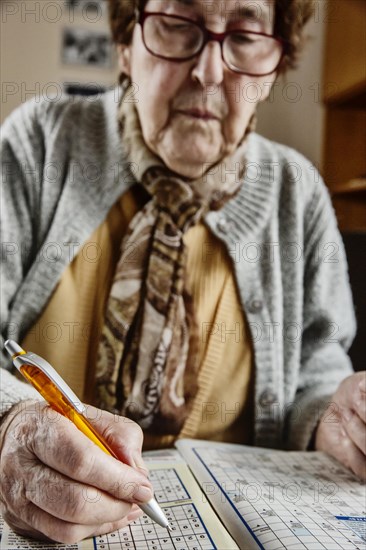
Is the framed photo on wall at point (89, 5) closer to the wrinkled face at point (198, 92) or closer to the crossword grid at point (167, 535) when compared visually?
the wrinkled face at point (198, 92)

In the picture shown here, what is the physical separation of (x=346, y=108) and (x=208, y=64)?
0.60m

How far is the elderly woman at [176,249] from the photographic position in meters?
0.55

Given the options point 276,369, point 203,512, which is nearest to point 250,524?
point 203,512

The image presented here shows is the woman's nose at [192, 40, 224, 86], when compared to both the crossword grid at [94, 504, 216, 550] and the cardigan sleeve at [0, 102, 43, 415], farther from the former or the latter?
the crossword grid at [94, 504, 216, 550]

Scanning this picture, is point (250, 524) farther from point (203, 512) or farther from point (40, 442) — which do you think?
point (40, 442)

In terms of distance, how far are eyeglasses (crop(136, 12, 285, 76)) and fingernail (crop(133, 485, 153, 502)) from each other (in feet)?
1.36

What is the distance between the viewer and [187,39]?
542mm

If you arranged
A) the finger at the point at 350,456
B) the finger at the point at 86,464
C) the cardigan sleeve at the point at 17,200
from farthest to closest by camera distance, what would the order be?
the cardigan sleeve at the point at 17,200 < the finger at the point at 350,456 < the finger at the point at 86,464

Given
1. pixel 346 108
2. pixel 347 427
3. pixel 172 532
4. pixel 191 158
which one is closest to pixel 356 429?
pixel 347 427

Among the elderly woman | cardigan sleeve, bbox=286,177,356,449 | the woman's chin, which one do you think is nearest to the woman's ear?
the elderly woman

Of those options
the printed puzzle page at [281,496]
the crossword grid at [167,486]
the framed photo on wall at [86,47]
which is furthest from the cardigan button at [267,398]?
the framed photo on wall at [86,47]

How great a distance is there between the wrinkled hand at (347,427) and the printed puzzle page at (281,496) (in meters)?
0.01

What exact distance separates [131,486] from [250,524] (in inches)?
3.6

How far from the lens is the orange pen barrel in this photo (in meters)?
0.33
